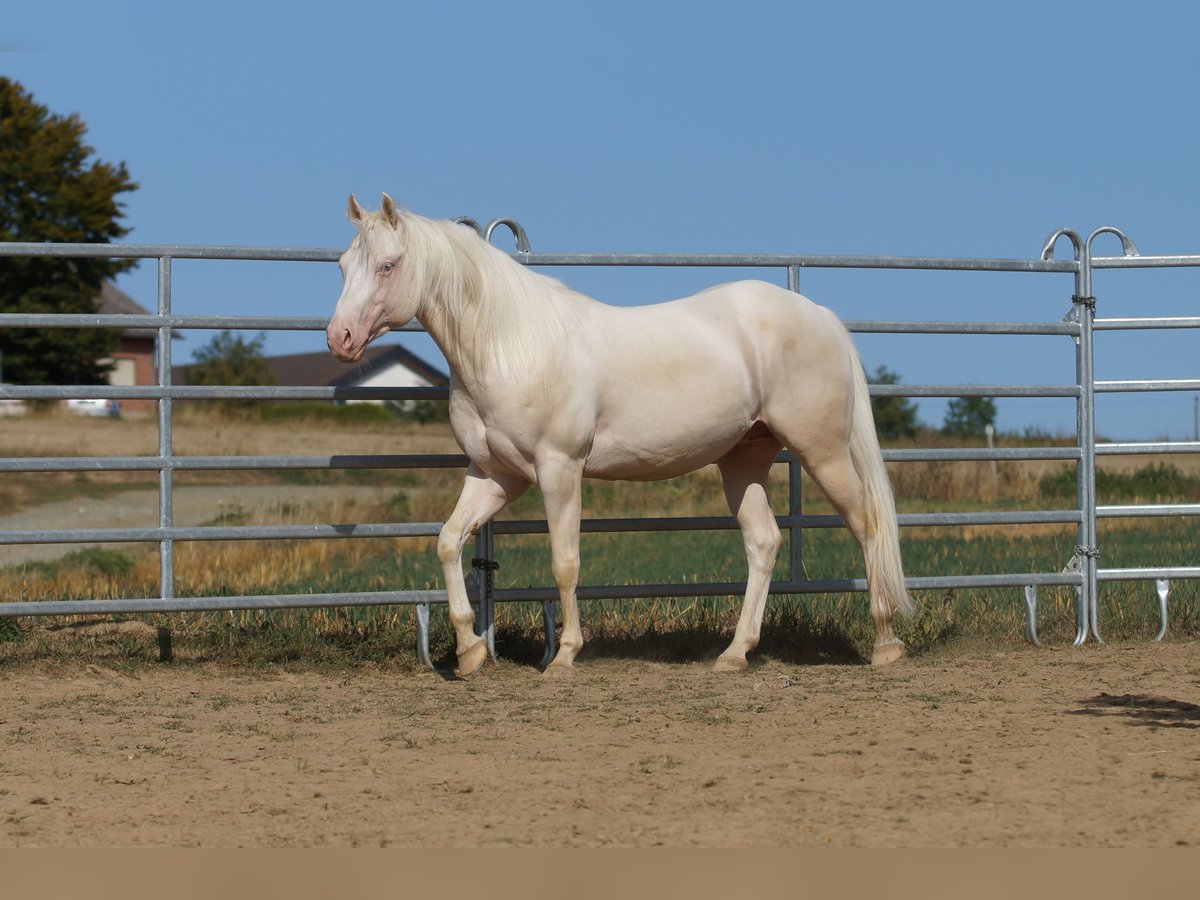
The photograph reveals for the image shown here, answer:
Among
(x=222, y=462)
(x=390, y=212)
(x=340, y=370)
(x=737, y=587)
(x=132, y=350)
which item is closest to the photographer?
(x=390, y=212)

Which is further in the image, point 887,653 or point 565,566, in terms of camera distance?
point 887,653

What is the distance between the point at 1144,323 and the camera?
7.84m

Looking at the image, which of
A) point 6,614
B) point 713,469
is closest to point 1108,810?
point 6,614

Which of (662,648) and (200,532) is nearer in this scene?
(200,532)

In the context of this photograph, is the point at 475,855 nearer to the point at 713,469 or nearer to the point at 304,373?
the point at 713,469

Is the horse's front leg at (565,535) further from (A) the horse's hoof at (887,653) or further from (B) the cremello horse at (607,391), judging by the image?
(A) the horse's hoof at (887,653)

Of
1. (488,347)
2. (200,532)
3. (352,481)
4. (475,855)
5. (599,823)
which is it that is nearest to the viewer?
(475,855)

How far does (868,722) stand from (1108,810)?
147 cm

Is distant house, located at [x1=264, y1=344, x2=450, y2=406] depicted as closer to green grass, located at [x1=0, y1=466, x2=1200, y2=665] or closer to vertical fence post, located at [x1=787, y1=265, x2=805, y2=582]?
green grass, located at [x1=0, y1=466, x2=1200, y2=665]

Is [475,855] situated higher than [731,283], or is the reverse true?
[731,283]

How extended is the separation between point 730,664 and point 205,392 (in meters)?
2.80

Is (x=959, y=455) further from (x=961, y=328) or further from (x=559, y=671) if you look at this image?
(x=559, y=671)

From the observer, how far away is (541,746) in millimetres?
4848

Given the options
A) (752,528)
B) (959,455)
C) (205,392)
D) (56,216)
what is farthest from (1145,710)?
(56,216)
